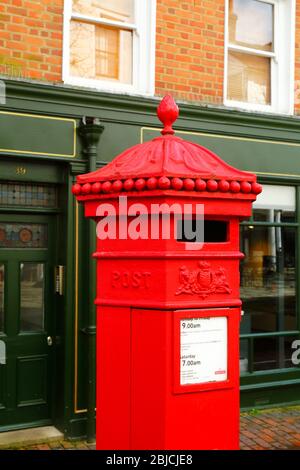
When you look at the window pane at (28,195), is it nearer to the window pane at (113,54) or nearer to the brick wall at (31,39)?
the brick wall at (31,39)

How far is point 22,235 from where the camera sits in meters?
6.04

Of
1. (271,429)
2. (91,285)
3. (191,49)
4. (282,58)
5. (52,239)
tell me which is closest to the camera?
(91,285)

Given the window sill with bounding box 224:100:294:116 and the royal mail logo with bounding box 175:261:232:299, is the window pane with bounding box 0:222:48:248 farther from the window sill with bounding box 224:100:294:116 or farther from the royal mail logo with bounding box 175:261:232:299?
the royal mail logo with bounding box 175:261:232:299

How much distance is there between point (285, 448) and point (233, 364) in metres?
3.59

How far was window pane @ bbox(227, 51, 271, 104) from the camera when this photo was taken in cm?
729

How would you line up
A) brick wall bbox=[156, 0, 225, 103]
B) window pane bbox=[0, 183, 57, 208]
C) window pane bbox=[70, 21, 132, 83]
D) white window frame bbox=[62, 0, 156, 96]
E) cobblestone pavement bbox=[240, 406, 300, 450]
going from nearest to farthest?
cobblestone pavement bbox=[240, 406, 300, 450] → window pane bbox=[0, 183, 57, 208] → window pane bbox=[70, 21, 132, 83] → white window frame bbox=[62, 0, 156, 96] → brick wall bbox=[156, 0, 225, 103]

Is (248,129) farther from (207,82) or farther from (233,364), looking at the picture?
(233,364)

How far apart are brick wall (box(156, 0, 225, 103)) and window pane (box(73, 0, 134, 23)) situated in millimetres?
381

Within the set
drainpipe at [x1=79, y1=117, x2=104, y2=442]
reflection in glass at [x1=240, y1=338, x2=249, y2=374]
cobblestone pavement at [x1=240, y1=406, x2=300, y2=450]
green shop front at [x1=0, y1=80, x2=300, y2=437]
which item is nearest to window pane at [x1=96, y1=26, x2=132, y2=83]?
green shop front at [x1=0, y1=80, x2=300, y2=437]

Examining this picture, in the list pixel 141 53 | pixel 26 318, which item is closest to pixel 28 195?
pixel 26 318

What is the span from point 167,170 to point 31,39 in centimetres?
408

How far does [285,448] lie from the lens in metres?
5.69

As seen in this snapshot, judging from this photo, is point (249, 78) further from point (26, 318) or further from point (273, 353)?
point (26, 318)
